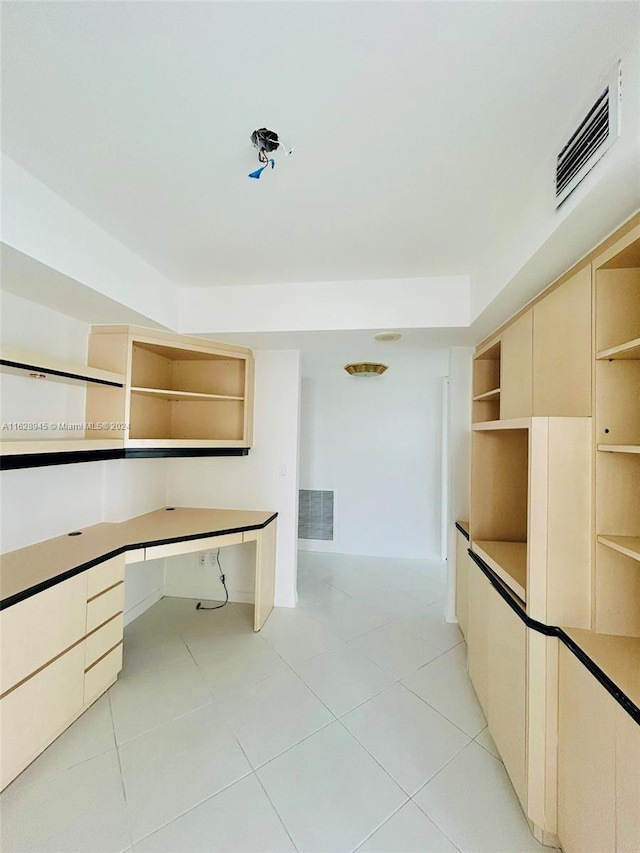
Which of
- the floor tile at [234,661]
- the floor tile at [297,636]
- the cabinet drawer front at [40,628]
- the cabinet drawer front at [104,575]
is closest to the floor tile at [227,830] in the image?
the floor tile at [234,661]

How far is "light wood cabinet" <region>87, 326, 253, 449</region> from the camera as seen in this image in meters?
2.47

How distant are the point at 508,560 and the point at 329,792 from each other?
130 centimetres

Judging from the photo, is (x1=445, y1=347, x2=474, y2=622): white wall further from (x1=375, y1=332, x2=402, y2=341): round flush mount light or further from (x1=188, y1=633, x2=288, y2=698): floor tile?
(x1=188, y1=633, x2=288, y2=698): floor tile

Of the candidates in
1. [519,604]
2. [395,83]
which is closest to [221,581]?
A: [519,604]

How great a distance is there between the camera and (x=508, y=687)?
1521mm

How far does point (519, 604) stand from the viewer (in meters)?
1.46

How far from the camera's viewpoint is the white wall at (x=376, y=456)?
450cm

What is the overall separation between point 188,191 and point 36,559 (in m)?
1.97

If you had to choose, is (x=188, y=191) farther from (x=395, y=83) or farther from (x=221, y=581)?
(x=221, y=581)

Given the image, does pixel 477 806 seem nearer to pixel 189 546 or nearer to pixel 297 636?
pixel 297 636

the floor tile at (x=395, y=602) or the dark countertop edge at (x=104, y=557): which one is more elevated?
the dark countertop edge at (x=104, y=557)

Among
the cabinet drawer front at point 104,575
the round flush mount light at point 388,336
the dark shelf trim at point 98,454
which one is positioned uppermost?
the round flush mount light at point 388,336

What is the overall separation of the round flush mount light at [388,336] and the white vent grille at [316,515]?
8.52ft

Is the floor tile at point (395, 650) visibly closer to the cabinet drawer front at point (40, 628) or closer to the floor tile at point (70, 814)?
the floor tile at point (70, 814)
